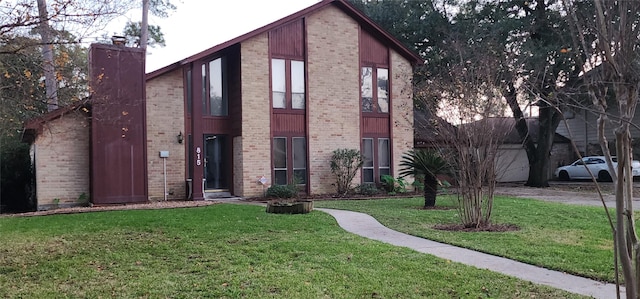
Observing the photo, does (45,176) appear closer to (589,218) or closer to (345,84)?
(345,84)

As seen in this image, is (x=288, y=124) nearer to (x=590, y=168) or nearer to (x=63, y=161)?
(x=63, y=161)

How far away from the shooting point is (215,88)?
18.4m

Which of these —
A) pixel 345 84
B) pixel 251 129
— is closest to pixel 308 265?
pixel 251 129

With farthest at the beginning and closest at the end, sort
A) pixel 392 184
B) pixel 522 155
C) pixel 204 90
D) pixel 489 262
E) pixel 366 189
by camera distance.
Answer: pixel 522 155 < pixel 392 184 < pixel 366 189 < pixel 204 90 < pixel 489 262

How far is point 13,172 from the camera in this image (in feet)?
60.8

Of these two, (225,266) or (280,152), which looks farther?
(280,152)

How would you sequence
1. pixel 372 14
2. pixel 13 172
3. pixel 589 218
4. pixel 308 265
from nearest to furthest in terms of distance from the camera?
1. pixel 308 265
2. pixel 589 218
3. pixel 13 172
4. pixel 372 14

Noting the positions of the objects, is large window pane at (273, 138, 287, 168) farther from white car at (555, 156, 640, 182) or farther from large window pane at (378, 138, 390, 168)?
white car at (555, 156, 640, 182)

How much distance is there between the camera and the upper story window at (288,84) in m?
18.6

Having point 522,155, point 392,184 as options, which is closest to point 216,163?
point 392,184

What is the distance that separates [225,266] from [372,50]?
15427 millimetres

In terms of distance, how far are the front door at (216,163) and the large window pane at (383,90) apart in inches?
253

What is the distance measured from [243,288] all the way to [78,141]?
12743 millimetres

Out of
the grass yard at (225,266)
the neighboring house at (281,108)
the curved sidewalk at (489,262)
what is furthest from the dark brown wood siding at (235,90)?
the curved sidewalk at (489,262)
